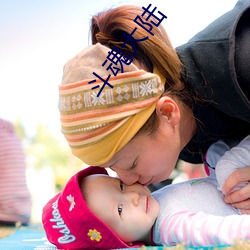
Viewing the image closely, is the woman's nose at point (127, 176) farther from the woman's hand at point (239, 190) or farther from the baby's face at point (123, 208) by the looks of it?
the woman's hand at point (239, 190)

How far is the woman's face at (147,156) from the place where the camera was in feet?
3.47

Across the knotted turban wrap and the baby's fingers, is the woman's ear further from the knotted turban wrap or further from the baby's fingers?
the baby's fingers

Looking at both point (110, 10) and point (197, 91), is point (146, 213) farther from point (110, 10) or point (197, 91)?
point (110, 10)

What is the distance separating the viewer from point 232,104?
107cm

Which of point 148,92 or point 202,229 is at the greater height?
point 148,92

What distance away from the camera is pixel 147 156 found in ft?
3.53

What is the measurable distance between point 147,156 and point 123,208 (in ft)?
0.41

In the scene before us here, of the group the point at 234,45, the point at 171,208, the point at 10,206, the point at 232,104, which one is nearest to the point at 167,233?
the point at 171,208

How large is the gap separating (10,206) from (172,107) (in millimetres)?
1011

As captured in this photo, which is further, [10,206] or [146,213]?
[10,206]

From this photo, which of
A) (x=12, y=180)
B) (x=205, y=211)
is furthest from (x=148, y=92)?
(x=12, y=180)

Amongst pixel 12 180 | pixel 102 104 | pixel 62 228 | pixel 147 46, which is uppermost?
pixel 147 46

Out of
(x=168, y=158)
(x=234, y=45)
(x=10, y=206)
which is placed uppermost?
Result: (x=234, y=45)

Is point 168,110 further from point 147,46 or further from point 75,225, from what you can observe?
point 75,225
